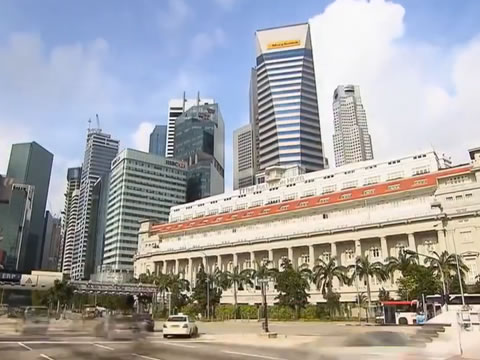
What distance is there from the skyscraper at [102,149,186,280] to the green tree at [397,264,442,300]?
381 feet

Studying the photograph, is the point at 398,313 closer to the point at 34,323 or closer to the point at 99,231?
the point at 34,323

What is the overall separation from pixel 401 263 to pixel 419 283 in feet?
28.2

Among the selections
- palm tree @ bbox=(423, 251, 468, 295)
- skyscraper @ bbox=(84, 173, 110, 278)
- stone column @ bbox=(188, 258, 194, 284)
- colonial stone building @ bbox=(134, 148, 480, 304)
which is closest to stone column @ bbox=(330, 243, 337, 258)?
colonial stone building @ bbox=(134, 148, 480, 304)

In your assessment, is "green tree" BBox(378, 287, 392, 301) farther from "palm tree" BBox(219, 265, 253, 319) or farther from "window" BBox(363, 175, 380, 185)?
"window" BBox(363, 175, 380, 185)

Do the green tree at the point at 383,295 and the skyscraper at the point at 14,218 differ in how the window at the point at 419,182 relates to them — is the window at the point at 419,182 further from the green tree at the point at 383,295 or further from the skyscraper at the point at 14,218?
the skyscraper at the point at 14,218

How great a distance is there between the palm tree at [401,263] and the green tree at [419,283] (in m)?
3.06

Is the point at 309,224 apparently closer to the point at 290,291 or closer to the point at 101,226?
the point at 290,291

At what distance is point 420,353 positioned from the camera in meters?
10.3

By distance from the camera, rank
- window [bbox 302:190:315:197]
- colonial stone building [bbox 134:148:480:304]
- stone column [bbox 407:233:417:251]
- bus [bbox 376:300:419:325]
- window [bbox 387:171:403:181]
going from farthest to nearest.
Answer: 1. window [bbox 302:190:315:197]
2. window [bbox 387:171:403:181]
3. stone column [bbox 407:233:417:251]
4. colonial stone building [bbox 134:148:480:304]
5. bus [bbox 376:300:419:325]

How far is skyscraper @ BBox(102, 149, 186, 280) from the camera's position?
16275 cm

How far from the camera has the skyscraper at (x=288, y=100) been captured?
167625 mm

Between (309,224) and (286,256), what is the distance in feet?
30.5

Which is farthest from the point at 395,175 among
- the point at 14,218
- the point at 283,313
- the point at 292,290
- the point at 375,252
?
the point at 14,218

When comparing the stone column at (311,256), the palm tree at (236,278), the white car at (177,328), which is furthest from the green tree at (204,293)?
the white car at (177,328)
